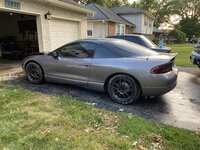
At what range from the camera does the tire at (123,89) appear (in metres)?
4.99

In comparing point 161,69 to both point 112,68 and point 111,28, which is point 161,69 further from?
point 111,28

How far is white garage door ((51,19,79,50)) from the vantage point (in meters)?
11.6

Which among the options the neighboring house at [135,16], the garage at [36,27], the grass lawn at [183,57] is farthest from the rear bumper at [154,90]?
the neighboring house at [135,16]

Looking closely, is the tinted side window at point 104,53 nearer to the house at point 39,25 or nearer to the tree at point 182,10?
the house at point 39,25

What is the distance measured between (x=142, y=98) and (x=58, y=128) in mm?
2572

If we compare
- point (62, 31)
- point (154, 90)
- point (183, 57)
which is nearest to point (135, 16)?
point (183, 57)

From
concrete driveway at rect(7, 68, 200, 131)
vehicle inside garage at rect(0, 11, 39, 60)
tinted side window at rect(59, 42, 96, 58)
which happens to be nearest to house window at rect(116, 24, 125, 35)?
vehicle inside garage at rect(0, 11, 39, 60)

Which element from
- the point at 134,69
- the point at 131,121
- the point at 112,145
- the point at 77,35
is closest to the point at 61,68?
the point at 134,69

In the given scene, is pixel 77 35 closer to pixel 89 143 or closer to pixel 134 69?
pixel 134 69

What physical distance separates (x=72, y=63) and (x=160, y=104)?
2.52 m

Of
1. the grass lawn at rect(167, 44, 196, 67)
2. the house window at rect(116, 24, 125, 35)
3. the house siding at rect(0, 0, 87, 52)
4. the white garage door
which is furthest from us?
the house window at rect(116, 24, 125, 35)

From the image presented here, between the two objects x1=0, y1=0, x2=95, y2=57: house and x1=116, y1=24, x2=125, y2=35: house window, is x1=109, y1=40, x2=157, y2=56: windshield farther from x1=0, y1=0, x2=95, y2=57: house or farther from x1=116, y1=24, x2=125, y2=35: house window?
x1=116, y1=24, x2=125, y2=35: house window

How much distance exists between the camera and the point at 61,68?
6000 mm

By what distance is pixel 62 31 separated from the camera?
12.3 meters
